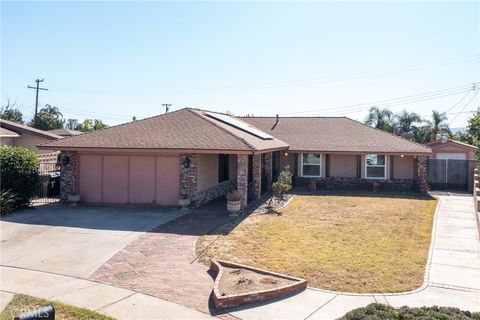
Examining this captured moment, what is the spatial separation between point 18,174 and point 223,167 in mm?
9567

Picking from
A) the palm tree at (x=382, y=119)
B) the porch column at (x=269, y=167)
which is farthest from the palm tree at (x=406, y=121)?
the porch column at (x=269, y=167)

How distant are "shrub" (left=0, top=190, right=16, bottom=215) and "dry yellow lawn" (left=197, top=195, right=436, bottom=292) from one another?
324 inches

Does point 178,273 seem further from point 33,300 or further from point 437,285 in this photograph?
point 437,285

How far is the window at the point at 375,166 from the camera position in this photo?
2303 cm

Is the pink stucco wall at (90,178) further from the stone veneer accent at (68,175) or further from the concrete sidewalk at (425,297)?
the concrete sidewalk at (425,297)

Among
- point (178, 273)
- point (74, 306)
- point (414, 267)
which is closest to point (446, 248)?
point (414, 267)

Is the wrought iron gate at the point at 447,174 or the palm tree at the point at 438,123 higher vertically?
the palm tree at the point at 438,123

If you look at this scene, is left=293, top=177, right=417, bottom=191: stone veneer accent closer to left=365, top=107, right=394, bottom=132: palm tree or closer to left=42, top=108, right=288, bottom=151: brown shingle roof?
left=42, top=108, right=288, bottom=151: brown shingle roof

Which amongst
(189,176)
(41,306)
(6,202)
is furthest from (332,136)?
(41,306)

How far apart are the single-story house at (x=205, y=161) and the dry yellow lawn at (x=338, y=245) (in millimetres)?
3378

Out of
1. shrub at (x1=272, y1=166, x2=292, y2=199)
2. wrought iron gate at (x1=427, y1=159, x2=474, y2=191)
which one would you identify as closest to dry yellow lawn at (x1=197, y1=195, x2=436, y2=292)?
shrub at (x1=272, y1=166, x2=292, y2=199)

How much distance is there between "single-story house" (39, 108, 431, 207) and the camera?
16609mm

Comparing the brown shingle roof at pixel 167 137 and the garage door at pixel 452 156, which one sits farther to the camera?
the garage door at pixel 452 156

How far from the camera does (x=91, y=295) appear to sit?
7.86 m
